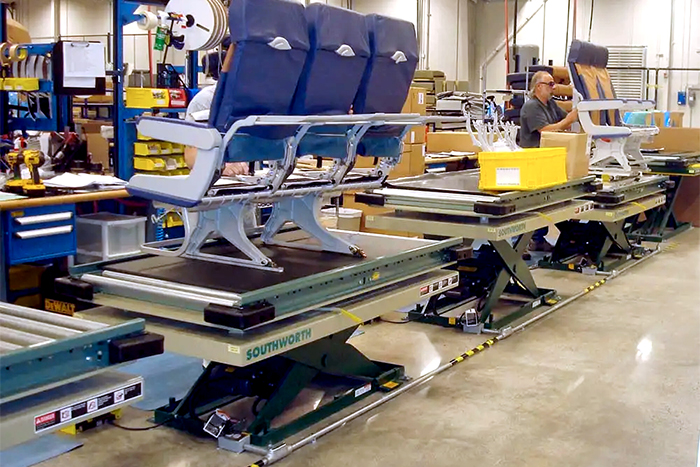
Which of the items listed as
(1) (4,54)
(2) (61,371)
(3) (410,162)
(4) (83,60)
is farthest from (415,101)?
(2) (61,371)

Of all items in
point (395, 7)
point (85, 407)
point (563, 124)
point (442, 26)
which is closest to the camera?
point (85, 407)

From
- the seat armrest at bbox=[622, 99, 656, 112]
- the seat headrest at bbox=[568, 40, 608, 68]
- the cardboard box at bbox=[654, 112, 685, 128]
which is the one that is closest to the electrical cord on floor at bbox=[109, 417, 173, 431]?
the seat armrest at bbox=[622, 99, 656, 112]

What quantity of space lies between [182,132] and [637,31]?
12893 millimetres

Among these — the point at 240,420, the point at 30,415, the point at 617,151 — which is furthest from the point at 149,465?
the point at 617,151

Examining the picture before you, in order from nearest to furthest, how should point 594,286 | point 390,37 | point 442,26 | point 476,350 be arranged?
point 390,37, point 476,350, point 594,286, point 442,26

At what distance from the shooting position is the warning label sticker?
1.88 m

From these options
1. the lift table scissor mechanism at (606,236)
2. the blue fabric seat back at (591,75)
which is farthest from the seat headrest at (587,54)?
the lift table scissor mechanism at (606,236)

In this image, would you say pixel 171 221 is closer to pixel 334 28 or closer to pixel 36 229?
pixel 36 229

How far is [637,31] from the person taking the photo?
563 inches

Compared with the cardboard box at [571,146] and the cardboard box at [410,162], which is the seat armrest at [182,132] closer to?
the cardboard box at [571,146]

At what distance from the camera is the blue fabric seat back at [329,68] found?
334cm

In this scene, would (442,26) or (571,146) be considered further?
(442,26)

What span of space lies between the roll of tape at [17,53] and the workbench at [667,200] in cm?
600

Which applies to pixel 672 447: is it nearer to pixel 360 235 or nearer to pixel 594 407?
pixel 594 407
